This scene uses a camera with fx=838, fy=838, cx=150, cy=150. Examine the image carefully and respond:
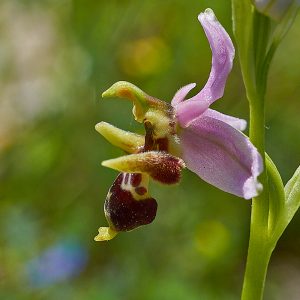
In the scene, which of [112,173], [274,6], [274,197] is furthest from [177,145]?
[112,173]

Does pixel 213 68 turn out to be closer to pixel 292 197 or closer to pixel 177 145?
pixel 177 145

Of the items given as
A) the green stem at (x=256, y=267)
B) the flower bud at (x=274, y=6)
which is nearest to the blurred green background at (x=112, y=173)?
the green stem at (x=256, y=267)

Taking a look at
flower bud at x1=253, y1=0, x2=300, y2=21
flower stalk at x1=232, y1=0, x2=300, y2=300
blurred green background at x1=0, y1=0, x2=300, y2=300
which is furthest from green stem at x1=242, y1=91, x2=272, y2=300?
blurred green background at x1=0, y1=0, x2=300, y2=300

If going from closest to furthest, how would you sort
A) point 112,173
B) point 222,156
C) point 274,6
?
1. point 274,6
2. point 222,156
3. point 112,173

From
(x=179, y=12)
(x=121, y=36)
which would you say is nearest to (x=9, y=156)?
(x=121, y=36)

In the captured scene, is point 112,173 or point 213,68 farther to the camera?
point 112,173

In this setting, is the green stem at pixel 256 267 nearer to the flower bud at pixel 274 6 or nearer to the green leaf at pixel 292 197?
the green leaf at pixel 292 197

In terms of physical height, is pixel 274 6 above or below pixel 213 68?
above

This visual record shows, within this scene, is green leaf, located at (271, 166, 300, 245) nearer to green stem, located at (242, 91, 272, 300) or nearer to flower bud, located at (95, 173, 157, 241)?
green stem, located at (242, 91, 272, 300)
